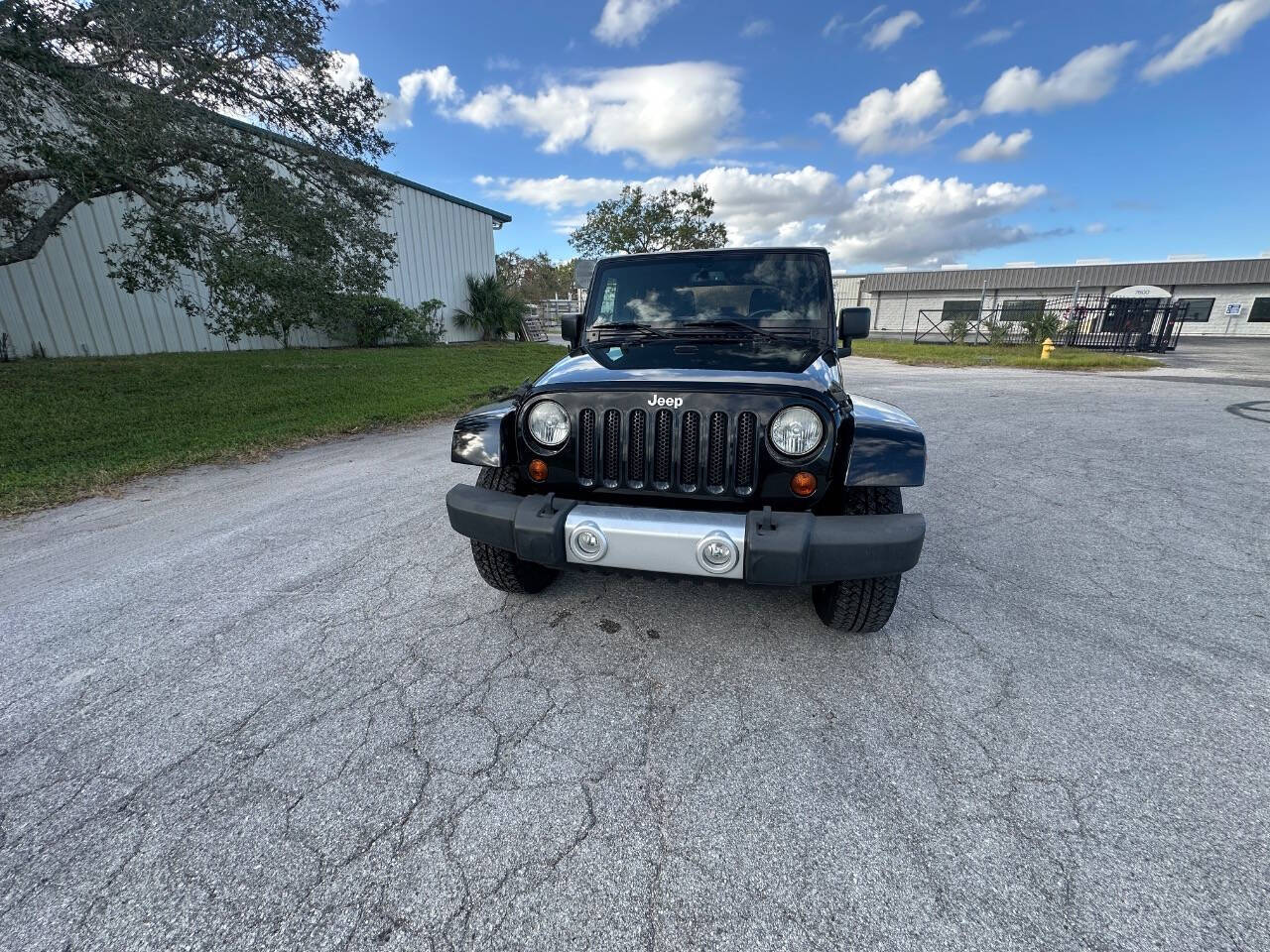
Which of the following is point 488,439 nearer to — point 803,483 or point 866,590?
point 803,483

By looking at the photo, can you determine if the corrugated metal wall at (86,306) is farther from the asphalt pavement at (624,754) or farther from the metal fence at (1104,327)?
the metal fence at (1104,327)

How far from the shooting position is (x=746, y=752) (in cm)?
180

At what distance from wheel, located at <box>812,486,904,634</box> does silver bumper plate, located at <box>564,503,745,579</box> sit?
0.63 metres

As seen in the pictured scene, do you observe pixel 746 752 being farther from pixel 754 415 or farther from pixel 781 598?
pixel 754 415

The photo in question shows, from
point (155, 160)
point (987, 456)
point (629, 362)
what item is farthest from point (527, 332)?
point (629, 362)

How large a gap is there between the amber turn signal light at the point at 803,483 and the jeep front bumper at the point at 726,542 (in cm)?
19

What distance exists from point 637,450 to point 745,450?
44cm

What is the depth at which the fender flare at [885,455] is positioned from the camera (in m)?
2.07

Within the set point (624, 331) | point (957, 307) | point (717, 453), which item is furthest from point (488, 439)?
point (957, 307)

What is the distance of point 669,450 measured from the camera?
218 cm

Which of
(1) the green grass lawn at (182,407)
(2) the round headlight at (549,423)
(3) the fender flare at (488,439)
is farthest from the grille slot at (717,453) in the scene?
(1) the green grass lawn at (182,407)

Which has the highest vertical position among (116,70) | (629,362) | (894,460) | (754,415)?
(116,70)

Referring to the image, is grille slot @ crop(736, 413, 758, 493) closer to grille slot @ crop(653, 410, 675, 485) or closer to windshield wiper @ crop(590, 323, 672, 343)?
grille slot @ crop(653, 410, 675, 485)

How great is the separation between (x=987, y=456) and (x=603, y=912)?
5.74 m
